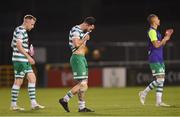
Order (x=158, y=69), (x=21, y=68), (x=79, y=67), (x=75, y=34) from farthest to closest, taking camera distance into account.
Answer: (x=158, y=69) → (x=21, y=68) → (x=79, y=67) → (x=75, y=34)

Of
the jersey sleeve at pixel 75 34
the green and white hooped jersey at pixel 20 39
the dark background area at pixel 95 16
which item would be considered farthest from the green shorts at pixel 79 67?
the dark background area at pixel 95 16

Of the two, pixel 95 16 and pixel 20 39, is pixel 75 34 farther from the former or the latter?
pixel 95 16

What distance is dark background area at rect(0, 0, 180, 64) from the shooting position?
4053 cm

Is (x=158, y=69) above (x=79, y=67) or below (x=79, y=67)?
below

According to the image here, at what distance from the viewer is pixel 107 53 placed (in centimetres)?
3394

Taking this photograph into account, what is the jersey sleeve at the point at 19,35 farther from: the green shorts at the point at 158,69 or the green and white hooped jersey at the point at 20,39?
the green shorts at the point at 158,69

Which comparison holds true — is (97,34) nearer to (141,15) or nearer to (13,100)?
(141,15)

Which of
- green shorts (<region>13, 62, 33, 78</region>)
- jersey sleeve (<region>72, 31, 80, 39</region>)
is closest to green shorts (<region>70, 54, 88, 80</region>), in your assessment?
jersey sleeve (<region>72, 31, 80, 39</region>)

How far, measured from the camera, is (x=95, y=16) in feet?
144

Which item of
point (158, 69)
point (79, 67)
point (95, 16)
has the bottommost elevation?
point (158, 69)

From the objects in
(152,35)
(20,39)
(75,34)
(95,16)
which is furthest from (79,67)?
(95,16)

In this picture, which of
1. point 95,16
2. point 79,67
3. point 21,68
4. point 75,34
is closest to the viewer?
point 75,34

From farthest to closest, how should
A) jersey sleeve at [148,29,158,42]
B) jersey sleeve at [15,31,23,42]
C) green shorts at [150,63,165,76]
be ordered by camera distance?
1. green shorts at [150,63,165,76]
2. jersey sleeve at [148,29,158,42]
3. jersey sleeve at [15,31,23,42]

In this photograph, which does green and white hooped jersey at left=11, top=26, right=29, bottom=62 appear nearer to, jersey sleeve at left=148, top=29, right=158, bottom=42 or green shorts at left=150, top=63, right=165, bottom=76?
jersey sleeve at left=148, top=29, right=158, bottom=42
